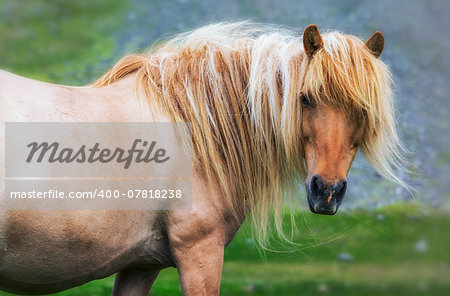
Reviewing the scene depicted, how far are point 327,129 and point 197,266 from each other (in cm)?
126

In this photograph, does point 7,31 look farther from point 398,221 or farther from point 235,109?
point 235,109

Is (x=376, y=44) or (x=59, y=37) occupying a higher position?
(x=376, y=44)

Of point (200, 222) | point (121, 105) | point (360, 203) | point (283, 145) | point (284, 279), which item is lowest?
point (360, 203)

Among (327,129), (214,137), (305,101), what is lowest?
(214,137)

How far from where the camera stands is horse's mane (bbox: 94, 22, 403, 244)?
3793mm

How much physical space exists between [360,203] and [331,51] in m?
10.9

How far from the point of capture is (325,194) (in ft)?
11.7

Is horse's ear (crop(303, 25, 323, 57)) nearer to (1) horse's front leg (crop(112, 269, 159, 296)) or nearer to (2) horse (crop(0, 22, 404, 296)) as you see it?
(2) horse (crop(0, 22, 404, 296))

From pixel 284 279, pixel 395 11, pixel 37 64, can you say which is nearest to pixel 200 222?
pixel 284 279

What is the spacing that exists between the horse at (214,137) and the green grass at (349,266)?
4114mm

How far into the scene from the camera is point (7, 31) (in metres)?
22.0

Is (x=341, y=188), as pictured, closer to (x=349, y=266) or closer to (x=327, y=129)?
(x=327, y=129)

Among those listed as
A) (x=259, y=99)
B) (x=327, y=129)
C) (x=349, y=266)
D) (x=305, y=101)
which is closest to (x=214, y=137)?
(x=259, y=99)

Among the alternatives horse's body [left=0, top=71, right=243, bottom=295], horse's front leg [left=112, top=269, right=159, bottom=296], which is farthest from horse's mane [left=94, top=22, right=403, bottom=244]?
horse's front leg [left=112, top=269, right=159, bottom=296]
